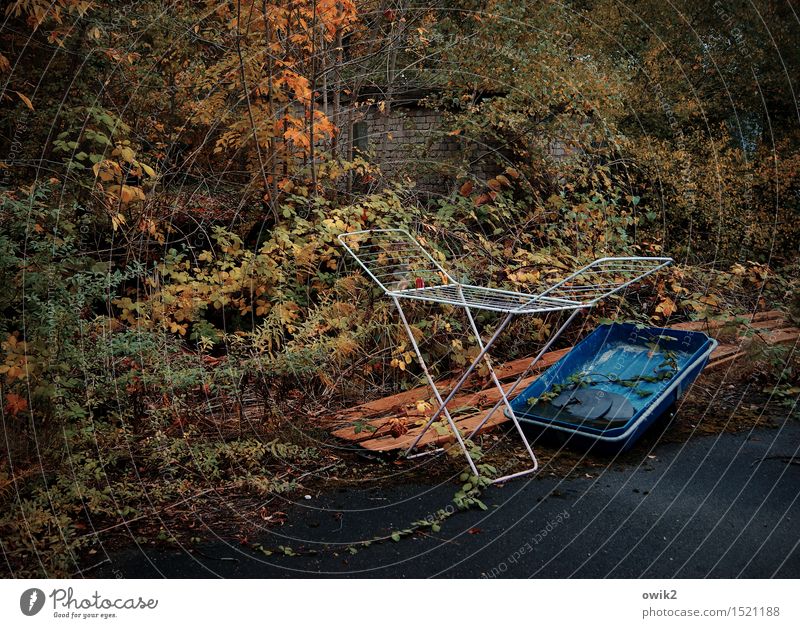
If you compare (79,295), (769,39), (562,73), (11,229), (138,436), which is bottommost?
(138,436)

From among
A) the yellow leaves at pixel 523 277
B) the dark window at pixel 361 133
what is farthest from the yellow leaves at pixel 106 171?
the dark window at pixel 361 133

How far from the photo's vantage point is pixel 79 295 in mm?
3660

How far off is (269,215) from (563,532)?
4132 mm

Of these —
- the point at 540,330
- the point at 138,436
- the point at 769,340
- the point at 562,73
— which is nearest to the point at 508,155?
the point at 562,73

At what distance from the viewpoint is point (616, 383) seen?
15.6 feet

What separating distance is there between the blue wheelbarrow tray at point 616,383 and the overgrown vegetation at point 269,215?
2.71ft

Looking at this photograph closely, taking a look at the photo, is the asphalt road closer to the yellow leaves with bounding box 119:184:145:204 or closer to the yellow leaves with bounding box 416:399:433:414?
the yellow leaves with bounding box 416:399:433:414

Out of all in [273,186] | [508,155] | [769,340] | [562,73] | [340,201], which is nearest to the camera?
[769,340]

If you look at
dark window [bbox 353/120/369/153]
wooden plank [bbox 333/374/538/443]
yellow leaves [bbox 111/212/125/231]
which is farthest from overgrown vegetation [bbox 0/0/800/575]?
dark window [bbox 353/120/369/153]

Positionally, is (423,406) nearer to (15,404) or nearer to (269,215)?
(15,404)

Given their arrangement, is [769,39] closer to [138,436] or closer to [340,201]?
[340,201]

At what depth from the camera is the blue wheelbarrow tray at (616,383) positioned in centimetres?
415

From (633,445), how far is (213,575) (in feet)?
8.08

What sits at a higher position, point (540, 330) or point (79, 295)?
point (79, 295)
